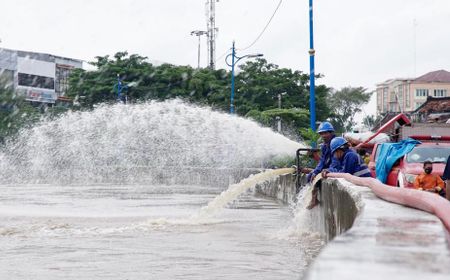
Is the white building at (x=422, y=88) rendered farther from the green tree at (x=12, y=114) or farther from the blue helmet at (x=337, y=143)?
the blue helmet at (x=337, y=143)

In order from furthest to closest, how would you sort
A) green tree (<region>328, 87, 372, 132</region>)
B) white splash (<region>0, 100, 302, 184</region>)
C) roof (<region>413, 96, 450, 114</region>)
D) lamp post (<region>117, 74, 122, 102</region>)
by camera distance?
green tree (<region>328, 87, 372, 132</region>)
lamp post (<region>117, 74, 122, 102</region>)
roof (<region>413, 96, 450, 114</region>)
white splash (<region>0, 100, 302, 184</region>)

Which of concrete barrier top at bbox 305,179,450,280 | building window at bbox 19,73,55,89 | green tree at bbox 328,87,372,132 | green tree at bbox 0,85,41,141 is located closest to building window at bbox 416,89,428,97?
green tree at bbox 328,87,372,132

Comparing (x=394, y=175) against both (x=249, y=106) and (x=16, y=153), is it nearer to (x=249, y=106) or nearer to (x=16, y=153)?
(x=16, y=153)

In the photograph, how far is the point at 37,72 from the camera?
83500 mm

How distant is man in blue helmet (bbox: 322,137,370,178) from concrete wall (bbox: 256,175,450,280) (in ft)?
16.5

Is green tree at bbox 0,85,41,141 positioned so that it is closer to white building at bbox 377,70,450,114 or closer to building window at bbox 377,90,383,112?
white building at bbox 377,70,450,114

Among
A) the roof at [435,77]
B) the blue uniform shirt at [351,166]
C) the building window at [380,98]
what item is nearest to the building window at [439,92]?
the roof at [435,77]

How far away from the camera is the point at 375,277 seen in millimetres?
2619

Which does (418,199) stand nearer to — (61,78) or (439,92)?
(61,78)

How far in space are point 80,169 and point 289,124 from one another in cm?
1487

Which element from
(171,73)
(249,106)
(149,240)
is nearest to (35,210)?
(149,240)

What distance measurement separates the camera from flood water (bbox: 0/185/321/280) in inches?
335

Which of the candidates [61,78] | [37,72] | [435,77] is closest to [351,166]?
[37,72]

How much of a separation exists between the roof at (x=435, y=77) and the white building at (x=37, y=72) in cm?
5693
